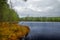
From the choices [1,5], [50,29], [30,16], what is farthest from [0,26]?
[50,29]

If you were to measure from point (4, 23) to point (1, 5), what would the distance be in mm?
340

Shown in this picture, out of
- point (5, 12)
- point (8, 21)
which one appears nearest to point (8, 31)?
point (8, 21)

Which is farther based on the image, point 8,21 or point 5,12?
point 5,12

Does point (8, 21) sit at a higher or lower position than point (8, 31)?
higher

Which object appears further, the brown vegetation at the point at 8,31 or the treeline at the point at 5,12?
the treeline at the point at 5,12

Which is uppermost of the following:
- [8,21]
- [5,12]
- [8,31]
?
[5,12]

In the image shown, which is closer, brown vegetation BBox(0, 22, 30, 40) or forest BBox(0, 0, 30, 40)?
brown vegetation BBox(0, 22, 30, 40)

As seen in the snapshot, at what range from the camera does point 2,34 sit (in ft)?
8.58

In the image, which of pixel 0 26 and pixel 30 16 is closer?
pixel 0 26

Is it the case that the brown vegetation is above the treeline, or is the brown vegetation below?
below

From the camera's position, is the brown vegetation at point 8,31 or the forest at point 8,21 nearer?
the brown vegetation at point 8,31

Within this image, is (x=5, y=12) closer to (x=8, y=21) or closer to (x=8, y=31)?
(x=8, y=21)

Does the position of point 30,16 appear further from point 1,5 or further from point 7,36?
point 7,36

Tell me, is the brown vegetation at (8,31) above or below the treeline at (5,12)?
below
